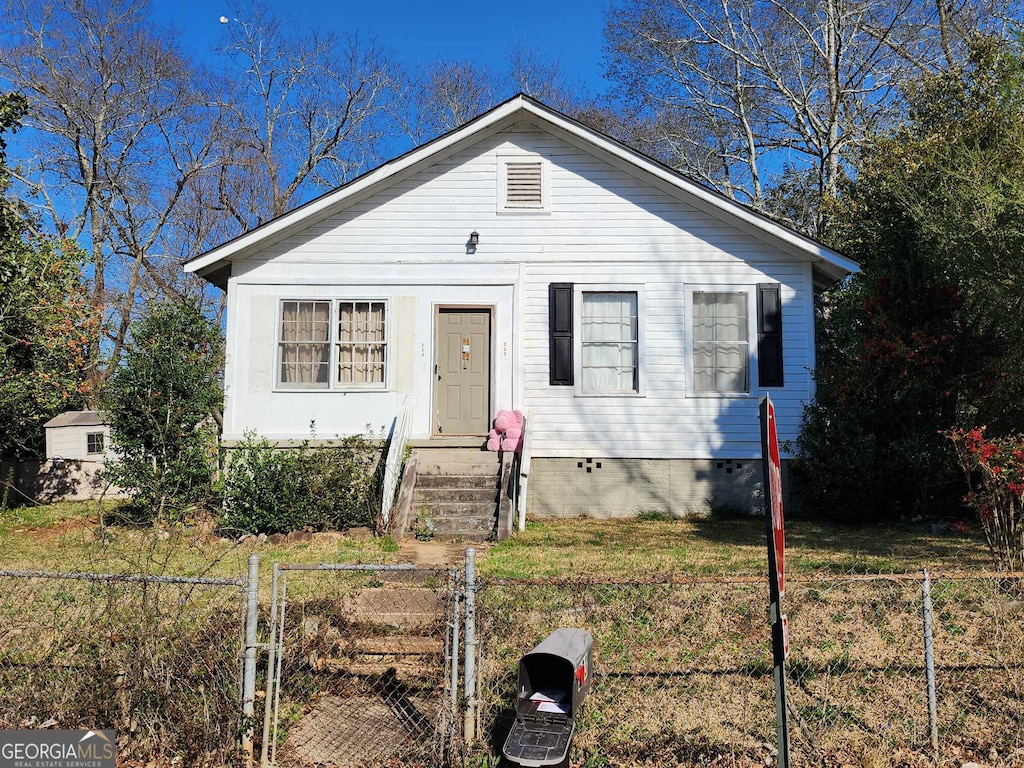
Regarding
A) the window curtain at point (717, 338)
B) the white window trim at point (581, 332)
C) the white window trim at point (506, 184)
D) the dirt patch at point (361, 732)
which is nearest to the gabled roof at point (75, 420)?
the white window trim at point (506, 184)

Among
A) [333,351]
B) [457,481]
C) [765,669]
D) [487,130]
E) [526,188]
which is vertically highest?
[487,130]

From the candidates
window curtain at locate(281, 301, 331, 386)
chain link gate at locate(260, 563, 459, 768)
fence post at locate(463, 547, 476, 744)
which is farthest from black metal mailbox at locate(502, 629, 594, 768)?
window curtain at locate(281, 301, 331, 386)

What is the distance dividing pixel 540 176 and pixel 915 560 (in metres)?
8.35

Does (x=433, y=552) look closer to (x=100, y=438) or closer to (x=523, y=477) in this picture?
(x=523, y=477)

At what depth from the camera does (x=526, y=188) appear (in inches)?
544

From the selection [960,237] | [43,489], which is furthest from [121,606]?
[43,489]

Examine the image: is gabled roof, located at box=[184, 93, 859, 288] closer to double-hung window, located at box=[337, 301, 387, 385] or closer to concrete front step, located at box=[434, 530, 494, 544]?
double-hung window, located at box=[337, 301, 387, 385]

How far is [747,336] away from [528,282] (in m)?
3.82

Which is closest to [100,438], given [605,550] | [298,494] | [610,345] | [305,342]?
[305,342]

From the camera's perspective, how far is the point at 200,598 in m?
7.06

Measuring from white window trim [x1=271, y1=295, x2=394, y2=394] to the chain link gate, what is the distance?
21.4 feet

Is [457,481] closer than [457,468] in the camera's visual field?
Yes

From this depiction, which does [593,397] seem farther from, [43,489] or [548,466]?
[43,489]

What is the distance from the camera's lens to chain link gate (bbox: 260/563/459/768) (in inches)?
186
